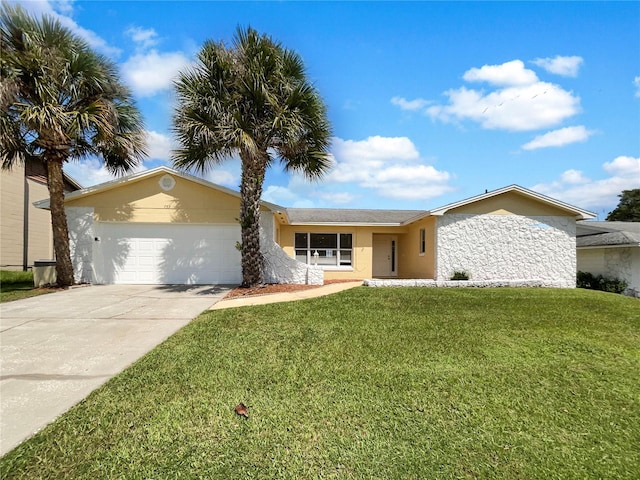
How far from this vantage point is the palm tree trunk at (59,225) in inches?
468

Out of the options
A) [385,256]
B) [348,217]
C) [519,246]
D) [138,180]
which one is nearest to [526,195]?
[519,246]

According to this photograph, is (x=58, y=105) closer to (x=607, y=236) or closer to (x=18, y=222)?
(x=18, y=222)

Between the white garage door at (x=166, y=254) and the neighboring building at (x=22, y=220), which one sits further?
the neighboring building at (x=22, y=220)

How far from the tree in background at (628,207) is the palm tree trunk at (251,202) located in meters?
41.8

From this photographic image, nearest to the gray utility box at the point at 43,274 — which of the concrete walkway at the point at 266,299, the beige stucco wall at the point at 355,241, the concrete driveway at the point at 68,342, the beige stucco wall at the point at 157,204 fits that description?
the beige stucco wall at the point at 157,204

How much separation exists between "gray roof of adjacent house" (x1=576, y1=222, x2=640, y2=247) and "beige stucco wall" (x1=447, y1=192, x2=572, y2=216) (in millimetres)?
2672

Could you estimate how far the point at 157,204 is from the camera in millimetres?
13461

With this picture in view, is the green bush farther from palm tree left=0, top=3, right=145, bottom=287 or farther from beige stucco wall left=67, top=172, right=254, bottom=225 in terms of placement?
palm tree left=0, top=3, right=145, bottom=287

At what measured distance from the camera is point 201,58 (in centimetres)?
1061

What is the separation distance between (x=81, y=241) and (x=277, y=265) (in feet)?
24.5

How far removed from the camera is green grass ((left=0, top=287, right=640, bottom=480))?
9.72ft

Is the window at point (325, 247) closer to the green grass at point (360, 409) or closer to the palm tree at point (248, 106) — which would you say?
the palm tree at point (248, 106)

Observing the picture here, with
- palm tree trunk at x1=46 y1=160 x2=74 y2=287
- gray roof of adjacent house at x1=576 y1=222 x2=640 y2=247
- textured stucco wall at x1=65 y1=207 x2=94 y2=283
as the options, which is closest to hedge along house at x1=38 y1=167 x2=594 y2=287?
textured stucco wall at x1=65 y1=207 x2=94 y2=283

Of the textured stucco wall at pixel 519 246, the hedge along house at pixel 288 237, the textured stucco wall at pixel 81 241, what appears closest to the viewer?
the textured stucco wall at pixel 81 241
